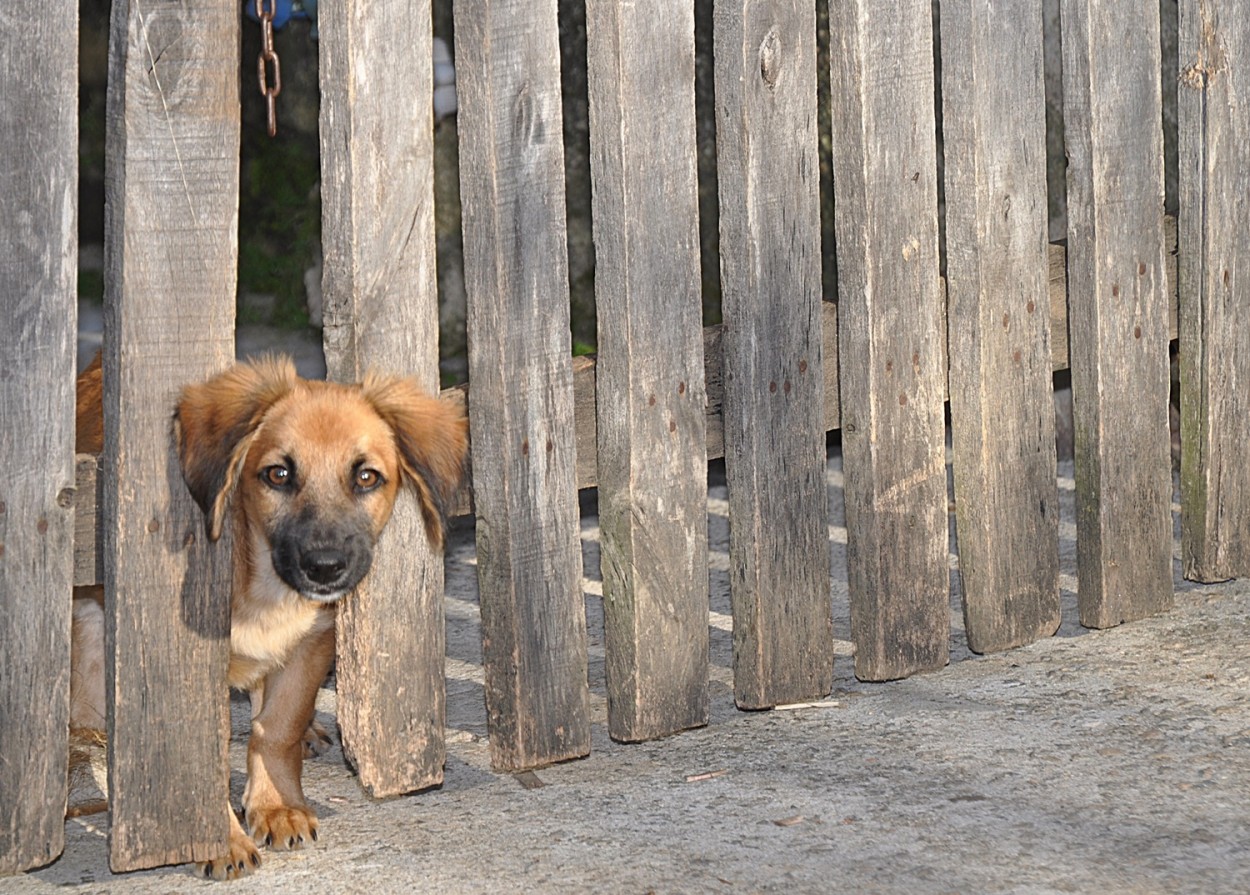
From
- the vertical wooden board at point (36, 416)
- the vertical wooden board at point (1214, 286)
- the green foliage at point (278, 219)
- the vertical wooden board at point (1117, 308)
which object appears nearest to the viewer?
the vertical wooden board at point (36, 416)

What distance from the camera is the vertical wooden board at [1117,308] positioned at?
513 centimetres

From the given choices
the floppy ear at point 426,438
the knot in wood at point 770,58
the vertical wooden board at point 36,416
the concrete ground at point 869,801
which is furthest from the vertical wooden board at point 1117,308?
the vertical wooden board at point 36,416

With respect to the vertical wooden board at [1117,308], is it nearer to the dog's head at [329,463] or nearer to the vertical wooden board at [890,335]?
the vertical wooden board at [890,335]

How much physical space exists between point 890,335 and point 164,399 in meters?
2.11

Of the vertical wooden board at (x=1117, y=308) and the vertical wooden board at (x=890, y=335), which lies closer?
the vertical wooden board at (x=890, y=335)

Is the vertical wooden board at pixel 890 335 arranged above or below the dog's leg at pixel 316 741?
above

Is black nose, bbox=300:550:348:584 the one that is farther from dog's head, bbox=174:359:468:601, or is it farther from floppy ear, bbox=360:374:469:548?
floppy ear, bbox=360:374:469:548

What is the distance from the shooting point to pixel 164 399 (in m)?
3.70

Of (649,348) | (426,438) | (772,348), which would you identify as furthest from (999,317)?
(426,438)

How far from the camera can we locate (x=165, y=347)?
3686 millimetres

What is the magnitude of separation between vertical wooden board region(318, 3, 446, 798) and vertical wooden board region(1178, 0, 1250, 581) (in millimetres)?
2804

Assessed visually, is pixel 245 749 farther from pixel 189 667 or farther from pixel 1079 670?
pixel 1079 670

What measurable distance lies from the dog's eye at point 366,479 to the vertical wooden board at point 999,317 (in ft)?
6.07

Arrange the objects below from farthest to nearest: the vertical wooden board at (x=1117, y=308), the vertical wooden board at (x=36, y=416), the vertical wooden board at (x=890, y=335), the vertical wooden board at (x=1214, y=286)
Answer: the vertical wooden board at (x=1214, y=286) < the vertical wooden board at (x=1117, y=308) < the vertical wooden board at (x=890, y=335) < the vertical wooden board at (x=36, y=416)
